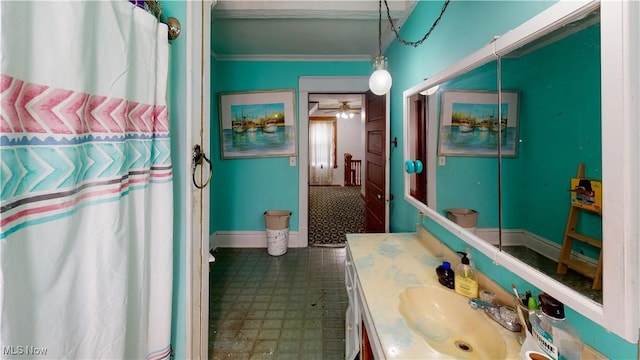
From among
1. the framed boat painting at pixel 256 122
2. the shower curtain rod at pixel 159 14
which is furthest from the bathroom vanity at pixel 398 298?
the framed boat painting at pixel 256 122

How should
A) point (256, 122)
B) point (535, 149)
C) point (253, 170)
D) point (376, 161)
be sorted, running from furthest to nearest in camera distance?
point (253, 170) < point (256, 122) < point (376, 161) < point (535, 149)

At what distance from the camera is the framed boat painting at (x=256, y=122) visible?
126 inches

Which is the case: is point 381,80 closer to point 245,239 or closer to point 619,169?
point 619,169

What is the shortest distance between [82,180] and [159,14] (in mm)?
726

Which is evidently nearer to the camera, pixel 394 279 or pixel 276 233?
pixel 394 279

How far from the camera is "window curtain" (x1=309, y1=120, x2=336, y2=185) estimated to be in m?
8.22

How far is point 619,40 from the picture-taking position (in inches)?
20.2

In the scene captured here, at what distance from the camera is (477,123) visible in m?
1.05

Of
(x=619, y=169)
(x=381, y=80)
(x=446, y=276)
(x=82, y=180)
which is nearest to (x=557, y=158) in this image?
(x=619, y=169)

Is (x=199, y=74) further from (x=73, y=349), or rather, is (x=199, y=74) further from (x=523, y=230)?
(x=523, y=230)

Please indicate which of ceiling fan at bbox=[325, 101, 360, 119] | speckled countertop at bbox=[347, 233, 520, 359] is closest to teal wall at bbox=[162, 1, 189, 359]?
speckled countertop at bbox=[347, 233, 520, 359]

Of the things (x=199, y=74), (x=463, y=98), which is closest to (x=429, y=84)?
(x=463, y=98)

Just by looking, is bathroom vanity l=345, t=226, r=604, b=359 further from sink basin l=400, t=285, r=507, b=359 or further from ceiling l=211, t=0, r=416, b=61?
ceiling l=211, t=0, r=416, b=61

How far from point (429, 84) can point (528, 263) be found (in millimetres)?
1040
